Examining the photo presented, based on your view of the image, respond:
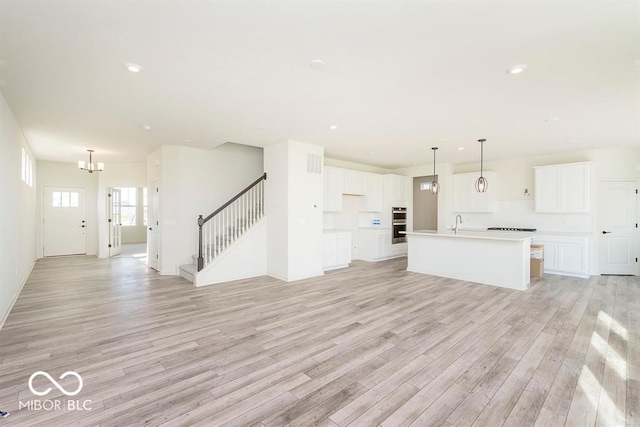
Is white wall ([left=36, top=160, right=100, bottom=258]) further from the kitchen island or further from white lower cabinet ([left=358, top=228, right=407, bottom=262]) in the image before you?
the kitchen island

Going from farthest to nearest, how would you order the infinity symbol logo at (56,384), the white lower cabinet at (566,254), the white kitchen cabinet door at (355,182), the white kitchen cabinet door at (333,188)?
1. the white kitchen cabinet door at (355,182)
2. the white kitchen cabinet door at (333,188)
3. the white lower cabinet at (566,254)
4. the infinity symbol logo at (56,384)

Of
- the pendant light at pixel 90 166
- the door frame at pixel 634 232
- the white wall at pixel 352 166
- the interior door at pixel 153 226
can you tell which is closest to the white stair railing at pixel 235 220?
the interior door at pixel 153 226

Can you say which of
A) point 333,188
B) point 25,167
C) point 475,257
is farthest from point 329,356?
point 25,167

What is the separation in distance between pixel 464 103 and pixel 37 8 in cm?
420

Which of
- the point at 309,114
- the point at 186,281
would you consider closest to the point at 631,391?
the point at 309,114

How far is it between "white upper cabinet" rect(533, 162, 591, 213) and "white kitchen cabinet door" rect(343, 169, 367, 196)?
13.5 ft

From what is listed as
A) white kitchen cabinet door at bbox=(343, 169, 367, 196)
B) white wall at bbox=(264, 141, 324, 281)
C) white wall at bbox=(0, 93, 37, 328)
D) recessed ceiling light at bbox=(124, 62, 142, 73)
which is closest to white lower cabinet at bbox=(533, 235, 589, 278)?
white kitchen cabinet door at bbox=(343, 169, 367, 196)

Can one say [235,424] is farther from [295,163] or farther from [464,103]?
[295,163]

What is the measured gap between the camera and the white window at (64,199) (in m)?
8.87

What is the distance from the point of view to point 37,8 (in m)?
2.00

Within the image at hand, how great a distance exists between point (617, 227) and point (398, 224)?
4.87 meters

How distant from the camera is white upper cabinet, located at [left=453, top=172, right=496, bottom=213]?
25.3 feet

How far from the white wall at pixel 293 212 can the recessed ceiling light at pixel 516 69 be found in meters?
3.83

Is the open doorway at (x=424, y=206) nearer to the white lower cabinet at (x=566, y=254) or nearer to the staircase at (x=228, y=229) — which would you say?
the white lower cabinet at (x=566, y=254)
